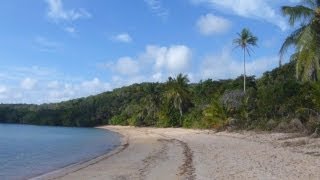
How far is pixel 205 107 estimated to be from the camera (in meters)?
64.5

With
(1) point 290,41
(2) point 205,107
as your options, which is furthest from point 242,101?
(1) point 290,41

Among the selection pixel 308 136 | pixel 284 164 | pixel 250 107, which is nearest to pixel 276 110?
pixel 250 107

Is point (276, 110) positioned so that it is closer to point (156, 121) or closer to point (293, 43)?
point (293, 43)

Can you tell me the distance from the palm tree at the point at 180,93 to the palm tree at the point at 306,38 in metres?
53.6

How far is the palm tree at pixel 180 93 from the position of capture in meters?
81.2

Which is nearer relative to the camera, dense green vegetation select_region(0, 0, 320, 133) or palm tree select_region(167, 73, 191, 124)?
dense green vegetation select_region(0, 0, 320, 133)

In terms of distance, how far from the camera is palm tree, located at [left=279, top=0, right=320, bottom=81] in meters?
24.5

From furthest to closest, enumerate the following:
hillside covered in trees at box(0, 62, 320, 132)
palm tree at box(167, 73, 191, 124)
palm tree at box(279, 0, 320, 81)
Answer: palm tree at box(167, 73, 191, 124)
hillside covered in trees at box(0, 62, 320, 132)
palm tree at box(279, 0, 320, 81)

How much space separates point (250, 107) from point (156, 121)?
145 ft

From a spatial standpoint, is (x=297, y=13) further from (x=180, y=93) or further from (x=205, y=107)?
(x=180, y=93)

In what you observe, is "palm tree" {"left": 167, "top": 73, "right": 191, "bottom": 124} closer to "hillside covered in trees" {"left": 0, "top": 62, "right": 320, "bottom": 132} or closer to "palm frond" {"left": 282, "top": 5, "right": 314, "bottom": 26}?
"hillside covered in trees" {"left": 0, "top": 62, "right": 320, "bottom": 132}

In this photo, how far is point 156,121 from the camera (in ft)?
309

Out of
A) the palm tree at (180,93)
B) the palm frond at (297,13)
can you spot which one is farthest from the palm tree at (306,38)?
the palm tree at (180,93)

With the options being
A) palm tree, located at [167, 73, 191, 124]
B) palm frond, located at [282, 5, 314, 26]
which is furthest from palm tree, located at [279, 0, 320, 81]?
palm tree, located at [167, 73, 191, 124]
